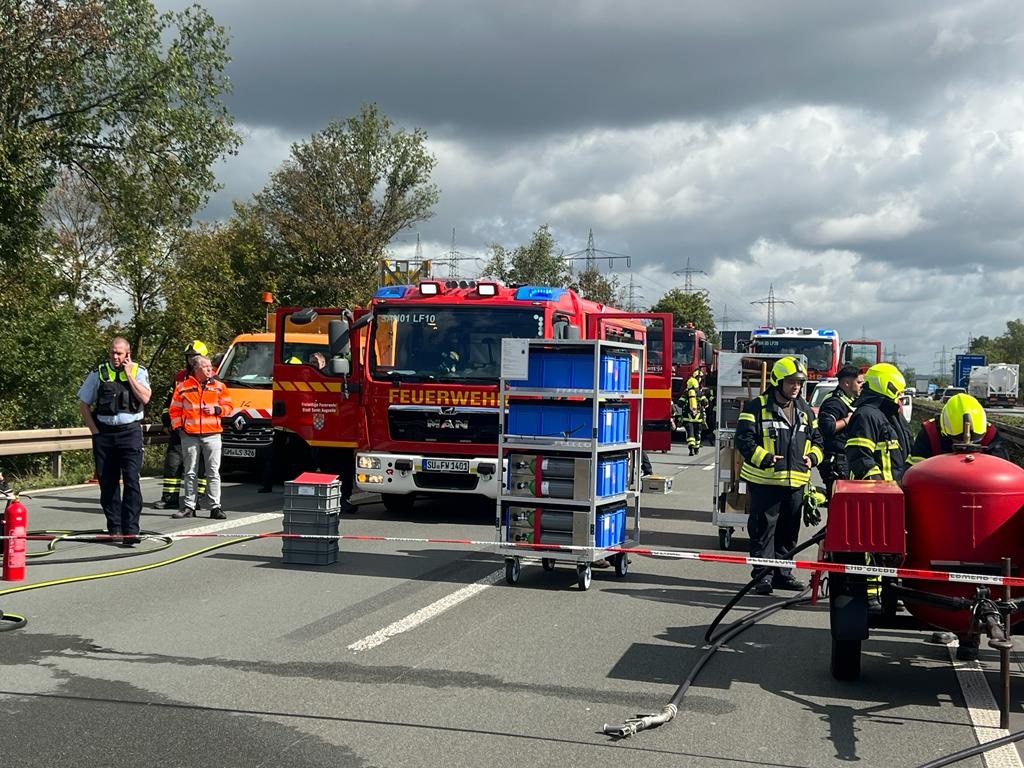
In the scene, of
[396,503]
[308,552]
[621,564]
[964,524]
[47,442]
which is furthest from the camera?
[47,442]

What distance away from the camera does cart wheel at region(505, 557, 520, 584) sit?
9.07m

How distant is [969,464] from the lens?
6156 mm

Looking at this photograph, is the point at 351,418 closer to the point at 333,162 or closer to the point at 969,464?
the point at 969,464

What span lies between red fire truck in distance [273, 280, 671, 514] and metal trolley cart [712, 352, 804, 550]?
0.80 meters

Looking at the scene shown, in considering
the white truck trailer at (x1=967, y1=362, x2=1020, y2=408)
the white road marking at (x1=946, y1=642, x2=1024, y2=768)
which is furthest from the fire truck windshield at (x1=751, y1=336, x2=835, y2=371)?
the white truck trailer at (x1=967, y1=362, x2=1020, y2=408)

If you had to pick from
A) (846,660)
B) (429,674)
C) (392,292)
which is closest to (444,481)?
(392,292)

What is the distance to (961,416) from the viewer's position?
689 cm

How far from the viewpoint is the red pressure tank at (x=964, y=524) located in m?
5.97

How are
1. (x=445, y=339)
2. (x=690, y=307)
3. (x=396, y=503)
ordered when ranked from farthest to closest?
(x=690, y=307), (x=396, y=503), (x=445, y=339)

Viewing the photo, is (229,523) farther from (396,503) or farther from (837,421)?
(837,421)

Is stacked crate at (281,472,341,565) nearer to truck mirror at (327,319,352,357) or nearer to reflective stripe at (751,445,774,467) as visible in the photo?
truck mirror at (327,319,352,357)

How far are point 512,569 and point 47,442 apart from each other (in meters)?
10.4

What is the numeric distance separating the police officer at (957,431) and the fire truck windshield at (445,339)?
569cm

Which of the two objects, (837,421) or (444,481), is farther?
(444,481)
